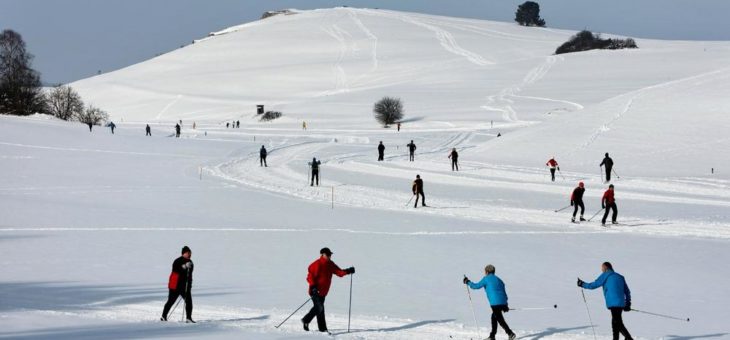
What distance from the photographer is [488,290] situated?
33.5 feet

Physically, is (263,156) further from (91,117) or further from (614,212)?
(91,117)

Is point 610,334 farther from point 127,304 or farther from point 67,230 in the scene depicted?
point 67,230

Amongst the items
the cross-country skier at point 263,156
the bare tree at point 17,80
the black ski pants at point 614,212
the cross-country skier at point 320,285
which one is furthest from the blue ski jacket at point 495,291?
the bare tree at point 17,80

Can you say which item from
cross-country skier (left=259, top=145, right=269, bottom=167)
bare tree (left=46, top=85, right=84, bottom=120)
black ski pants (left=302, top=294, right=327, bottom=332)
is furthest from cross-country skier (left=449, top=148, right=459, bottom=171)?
bare tree (left=46, top=85, right=84, bottom=120)

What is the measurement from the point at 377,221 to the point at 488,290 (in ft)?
37.7

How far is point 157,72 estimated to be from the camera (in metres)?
134

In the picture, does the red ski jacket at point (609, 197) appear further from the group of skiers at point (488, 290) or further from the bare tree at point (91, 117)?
the bare tree at point (91, 117)

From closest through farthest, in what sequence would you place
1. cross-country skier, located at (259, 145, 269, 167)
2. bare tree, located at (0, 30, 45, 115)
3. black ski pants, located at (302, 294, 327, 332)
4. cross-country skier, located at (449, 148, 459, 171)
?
black ski pants, located at (302, 294, 327, 332)
cross-country skier, located at (449, 148, 459, 171)
cross-country skier, located at (259, 145, 269, 167)
bare tree, located at (0, 30, 45, 115)

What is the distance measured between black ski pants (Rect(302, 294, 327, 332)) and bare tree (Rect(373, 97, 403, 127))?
178 ft

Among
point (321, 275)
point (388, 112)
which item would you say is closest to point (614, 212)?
point (321, 275)

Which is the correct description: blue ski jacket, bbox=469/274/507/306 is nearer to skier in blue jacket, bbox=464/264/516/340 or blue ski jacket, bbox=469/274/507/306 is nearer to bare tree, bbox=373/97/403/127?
skier in blue jacket, bbox=464/264/516/340

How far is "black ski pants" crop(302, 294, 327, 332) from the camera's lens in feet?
33.6

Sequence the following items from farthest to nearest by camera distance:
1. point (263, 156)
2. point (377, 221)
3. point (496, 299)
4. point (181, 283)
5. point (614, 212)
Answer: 1. point (263, 156)
2. point (377, 221)
3. point (614, 212)
4. point (181, 283)
5. point (496, 299)

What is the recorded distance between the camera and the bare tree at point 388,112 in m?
65.1
